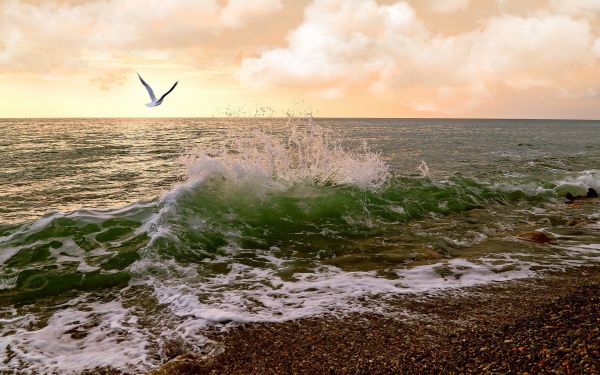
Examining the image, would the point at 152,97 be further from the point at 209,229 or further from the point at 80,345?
the point at 80,345

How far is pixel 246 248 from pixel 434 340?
5616 millimetres

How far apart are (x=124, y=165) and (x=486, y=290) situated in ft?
81.8

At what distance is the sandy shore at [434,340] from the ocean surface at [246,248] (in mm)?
440

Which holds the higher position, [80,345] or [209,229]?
[209,229]

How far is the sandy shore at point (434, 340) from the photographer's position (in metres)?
4.16

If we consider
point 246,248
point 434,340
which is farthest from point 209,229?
point 434,340

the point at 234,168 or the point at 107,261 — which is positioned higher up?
the point at 234,168

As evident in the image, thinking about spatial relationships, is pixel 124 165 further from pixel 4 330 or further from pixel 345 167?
pixel 4 330

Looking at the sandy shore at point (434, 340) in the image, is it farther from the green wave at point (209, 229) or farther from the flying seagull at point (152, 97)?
the flying seagull at point (152, 97)

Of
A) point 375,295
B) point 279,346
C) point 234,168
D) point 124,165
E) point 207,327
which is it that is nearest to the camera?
point 279,346

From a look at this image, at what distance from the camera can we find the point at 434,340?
4828mm

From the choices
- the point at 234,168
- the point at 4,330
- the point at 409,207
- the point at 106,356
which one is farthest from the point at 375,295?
the point at 234,168

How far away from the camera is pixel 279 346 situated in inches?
195

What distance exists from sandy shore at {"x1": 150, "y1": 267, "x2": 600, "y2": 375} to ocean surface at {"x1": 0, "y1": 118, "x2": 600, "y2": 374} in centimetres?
44
